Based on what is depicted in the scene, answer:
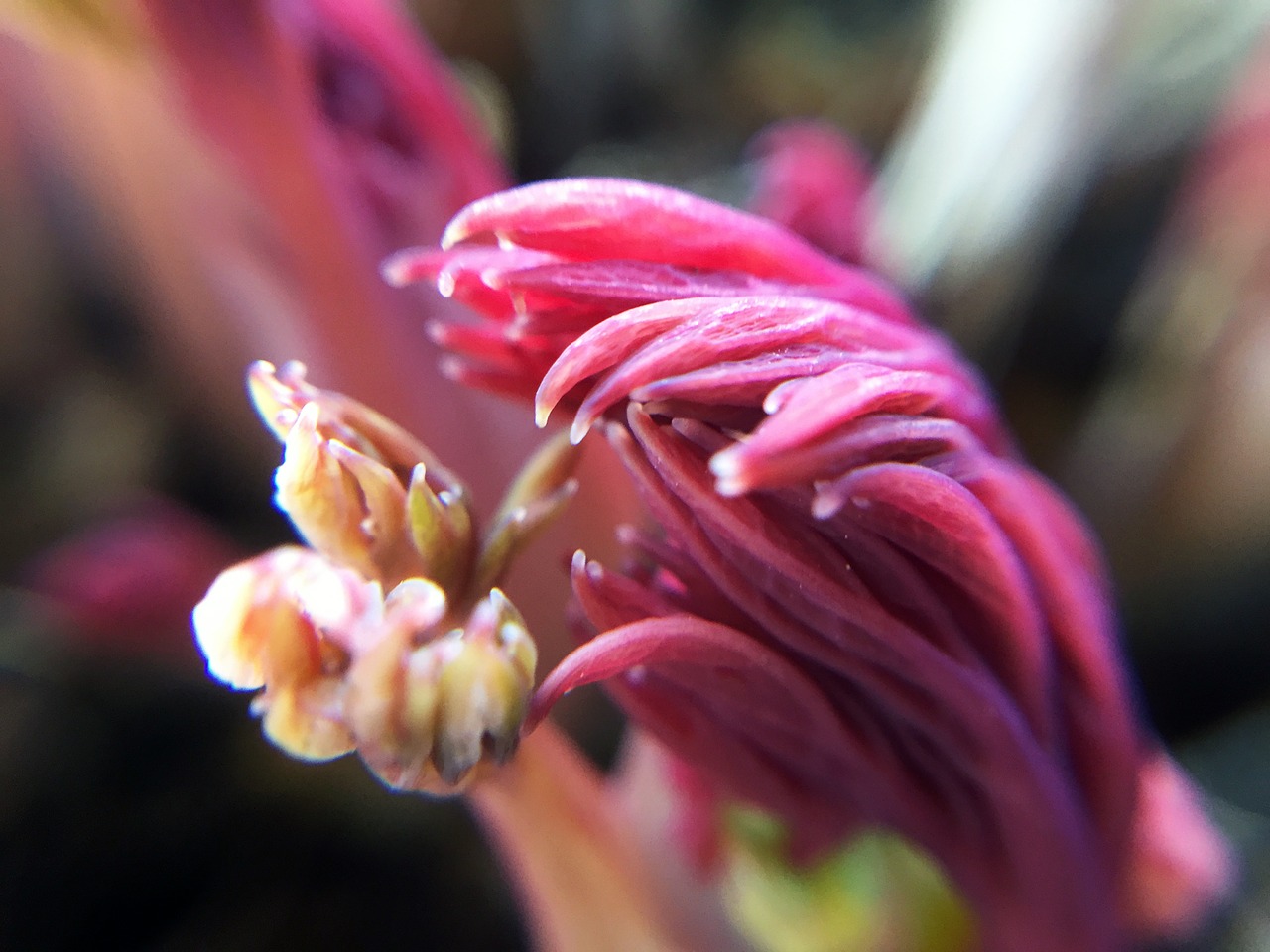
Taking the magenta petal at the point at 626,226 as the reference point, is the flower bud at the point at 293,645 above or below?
below

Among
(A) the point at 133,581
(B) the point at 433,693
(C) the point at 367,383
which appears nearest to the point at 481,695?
(B) the point at 433,693

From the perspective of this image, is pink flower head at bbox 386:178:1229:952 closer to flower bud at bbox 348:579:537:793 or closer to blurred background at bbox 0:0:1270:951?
flower bud at bbox 348:579:537:793

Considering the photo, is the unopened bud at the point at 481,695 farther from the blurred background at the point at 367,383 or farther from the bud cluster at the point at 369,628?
the blurred background at the point at 367,383

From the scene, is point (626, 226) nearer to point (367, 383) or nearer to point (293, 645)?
point (293, 645)

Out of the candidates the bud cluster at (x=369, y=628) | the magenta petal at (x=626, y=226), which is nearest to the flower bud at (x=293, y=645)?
the bud cluster at (x=369, y=628)

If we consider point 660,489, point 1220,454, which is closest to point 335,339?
point 660,489

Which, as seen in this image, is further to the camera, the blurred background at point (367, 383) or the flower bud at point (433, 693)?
the blurred background at point (367, 383)
